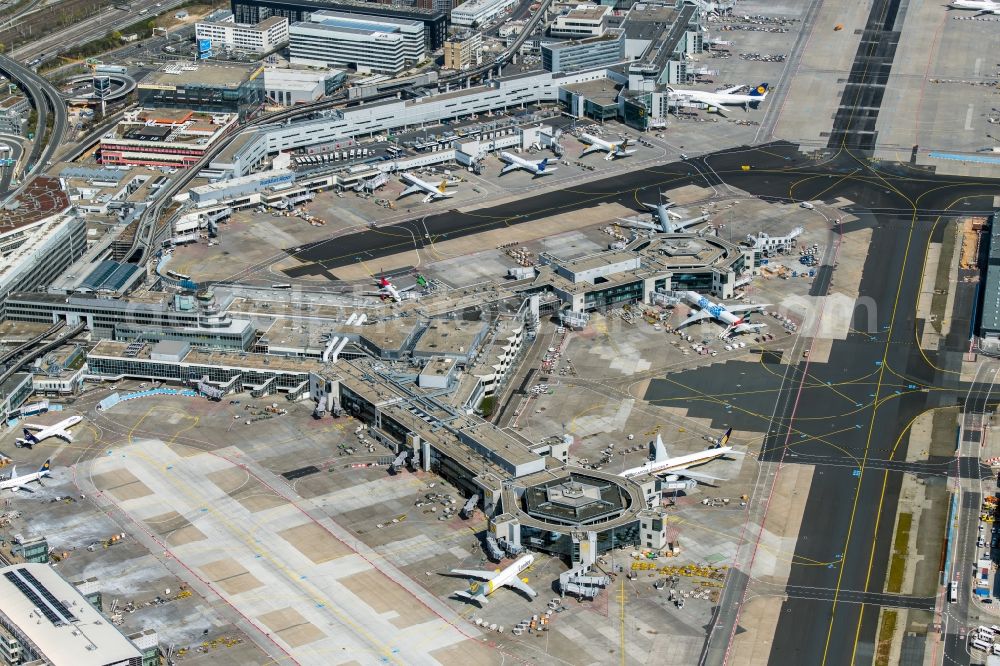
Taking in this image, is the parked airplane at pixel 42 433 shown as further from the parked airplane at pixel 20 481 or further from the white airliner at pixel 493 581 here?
the white airliner at pixel 493 581

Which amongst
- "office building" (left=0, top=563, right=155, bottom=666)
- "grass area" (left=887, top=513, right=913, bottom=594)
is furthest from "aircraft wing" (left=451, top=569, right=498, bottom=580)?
"grass area" (left=887, top=513, right=913, bottom=594)

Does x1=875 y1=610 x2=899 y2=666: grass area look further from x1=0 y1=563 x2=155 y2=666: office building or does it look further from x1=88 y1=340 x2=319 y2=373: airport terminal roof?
x1=88 y1=340 x2=319 y2=373: airport terminal roof

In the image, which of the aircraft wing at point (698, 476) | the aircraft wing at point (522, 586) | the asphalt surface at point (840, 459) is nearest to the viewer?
the asphalt surface at point (840, 459)

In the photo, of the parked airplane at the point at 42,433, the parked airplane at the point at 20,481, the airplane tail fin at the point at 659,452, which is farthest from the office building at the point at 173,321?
the airplane tail fin at the point at 659,452

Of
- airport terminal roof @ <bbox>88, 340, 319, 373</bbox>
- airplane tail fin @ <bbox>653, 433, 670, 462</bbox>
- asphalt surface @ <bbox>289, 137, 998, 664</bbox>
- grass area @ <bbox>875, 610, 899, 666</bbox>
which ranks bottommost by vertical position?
asphalt surface @ <bbox>289, 137, 998, 664</bbox>

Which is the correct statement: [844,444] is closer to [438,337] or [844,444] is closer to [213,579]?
[438,337]

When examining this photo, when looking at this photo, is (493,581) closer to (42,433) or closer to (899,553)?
(899,553)

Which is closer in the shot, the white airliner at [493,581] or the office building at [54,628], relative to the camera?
the office building at [54,628]
